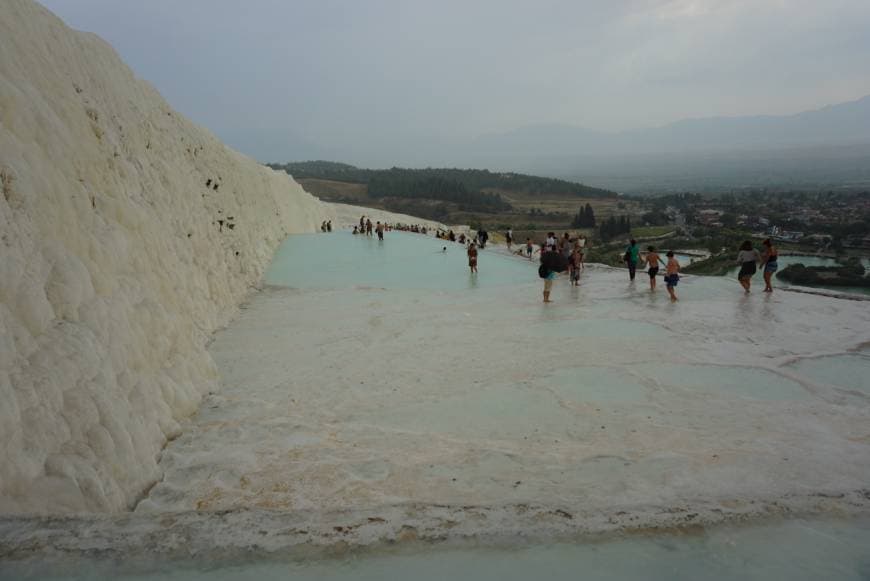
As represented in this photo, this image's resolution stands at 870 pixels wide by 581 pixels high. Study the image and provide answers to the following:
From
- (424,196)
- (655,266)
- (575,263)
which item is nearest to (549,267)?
(575,263)

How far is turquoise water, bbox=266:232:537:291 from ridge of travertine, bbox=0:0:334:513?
14.0 ft

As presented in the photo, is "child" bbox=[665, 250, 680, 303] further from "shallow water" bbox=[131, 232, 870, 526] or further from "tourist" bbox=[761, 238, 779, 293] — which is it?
"tourist" bbox=[761, 238, 779, 293]

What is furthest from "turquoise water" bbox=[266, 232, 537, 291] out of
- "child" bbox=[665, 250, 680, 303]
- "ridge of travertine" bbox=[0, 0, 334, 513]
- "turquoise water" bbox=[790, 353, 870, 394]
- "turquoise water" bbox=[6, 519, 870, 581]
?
"turquoise water" bbox=[6, 519, 870, 581]

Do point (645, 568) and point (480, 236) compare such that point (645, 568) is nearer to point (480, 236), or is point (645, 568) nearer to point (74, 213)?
point (74, 213)

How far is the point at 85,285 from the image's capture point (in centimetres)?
484

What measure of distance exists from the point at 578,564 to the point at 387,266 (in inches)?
536

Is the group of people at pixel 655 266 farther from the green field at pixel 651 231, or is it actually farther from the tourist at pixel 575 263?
the green field at pixel 651 231

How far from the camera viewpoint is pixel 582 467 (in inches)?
179

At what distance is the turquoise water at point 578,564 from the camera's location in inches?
107

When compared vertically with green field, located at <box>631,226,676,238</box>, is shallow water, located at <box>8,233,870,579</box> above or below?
above

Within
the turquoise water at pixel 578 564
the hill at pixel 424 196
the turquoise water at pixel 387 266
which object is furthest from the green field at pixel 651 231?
the turquoise water at pixel 578 564

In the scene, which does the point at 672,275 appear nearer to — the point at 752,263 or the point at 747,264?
the point at 747,264

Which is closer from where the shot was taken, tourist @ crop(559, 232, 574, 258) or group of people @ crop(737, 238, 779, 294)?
group of people @ crop(737, 238, 779, 294)

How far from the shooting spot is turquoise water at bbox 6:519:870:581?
271 cm
